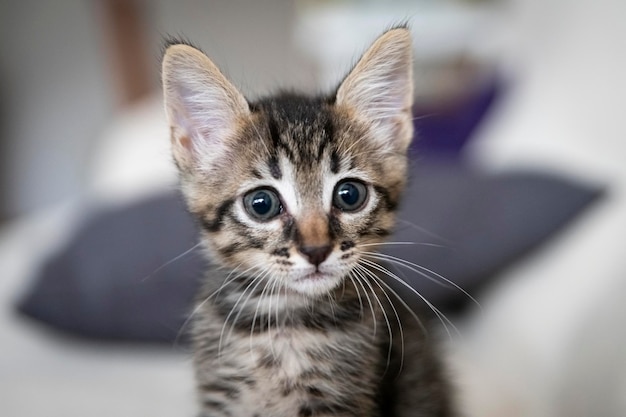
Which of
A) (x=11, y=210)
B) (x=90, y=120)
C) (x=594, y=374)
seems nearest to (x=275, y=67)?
(x=90, y=120)

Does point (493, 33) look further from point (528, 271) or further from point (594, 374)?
point (594, 374)

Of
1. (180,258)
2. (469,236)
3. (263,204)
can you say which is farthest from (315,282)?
(469,236)

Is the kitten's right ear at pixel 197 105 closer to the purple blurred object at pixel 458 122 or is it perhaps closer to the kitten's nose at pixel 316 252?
the kitten's nose at pixel 316 252

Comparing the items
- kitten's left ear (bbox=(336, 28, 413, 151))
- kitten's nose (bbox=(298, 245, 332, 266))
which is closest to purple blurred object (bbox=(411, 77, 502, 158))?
kitten's left ear (bbox=(336, 28, 413, 151))

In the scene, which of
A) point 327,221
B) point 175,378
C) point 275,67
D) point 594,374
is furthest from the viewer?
point 275,67

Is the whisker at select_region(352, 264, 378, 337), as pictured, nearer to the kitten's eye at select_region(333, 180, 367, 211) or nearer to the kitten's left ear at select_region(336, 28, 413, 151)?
the kitten's eye at select_region(333, 180, 367, 211)

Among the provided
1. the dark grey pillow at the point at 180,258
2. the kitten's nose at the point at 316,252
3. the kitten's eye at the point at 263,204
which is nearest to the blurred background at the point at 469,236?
the dark grey pillow at the point at 180,258
